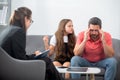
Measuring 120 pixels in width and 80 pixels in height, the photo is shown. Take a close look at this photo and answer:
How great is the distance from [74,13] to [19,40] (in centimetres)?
215

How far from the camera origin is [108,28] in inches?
188

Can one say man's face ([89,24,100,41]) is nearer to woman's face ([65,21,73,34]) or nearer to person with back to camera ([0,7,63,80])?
woman's face ([65,21,73,34])

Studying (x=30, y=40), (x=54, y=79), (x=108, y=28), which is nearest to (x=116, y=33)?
(x=108, y=28)

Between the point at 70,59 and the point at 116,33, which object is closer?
the point at 70,59

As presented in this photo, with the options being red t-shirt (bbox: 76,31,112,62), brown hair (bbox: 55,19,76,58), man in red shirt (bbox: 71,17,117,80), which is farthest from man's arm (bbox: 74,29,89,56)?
brown hair (bbox: 55,19,76,58)

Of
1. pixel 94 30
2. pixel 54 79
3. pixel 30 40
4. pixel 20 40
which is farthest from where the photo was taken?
pixel 30 40

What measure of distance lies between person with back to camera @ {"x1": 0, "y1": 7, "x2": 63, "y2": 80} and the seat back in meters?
0.09

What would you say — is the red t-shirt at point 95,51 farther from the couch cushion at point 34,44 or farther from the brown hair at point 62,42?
the couch cushion at point 34,44

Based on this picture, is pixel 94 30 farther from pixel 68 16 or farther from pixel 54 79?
pixel 54 79

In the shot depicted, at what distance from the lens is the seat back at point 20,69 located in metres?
2.92

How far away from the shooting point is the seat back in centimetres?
292

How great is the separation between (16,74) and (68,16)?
2.20 m

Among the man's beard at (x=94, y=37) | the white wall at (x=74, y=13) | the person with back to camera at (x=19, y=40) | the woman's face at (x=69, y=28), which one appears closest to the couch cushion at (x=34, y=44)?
the white wall at (x=74, y=13)

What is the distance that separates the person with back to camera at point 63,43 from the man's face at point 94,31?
355mm
